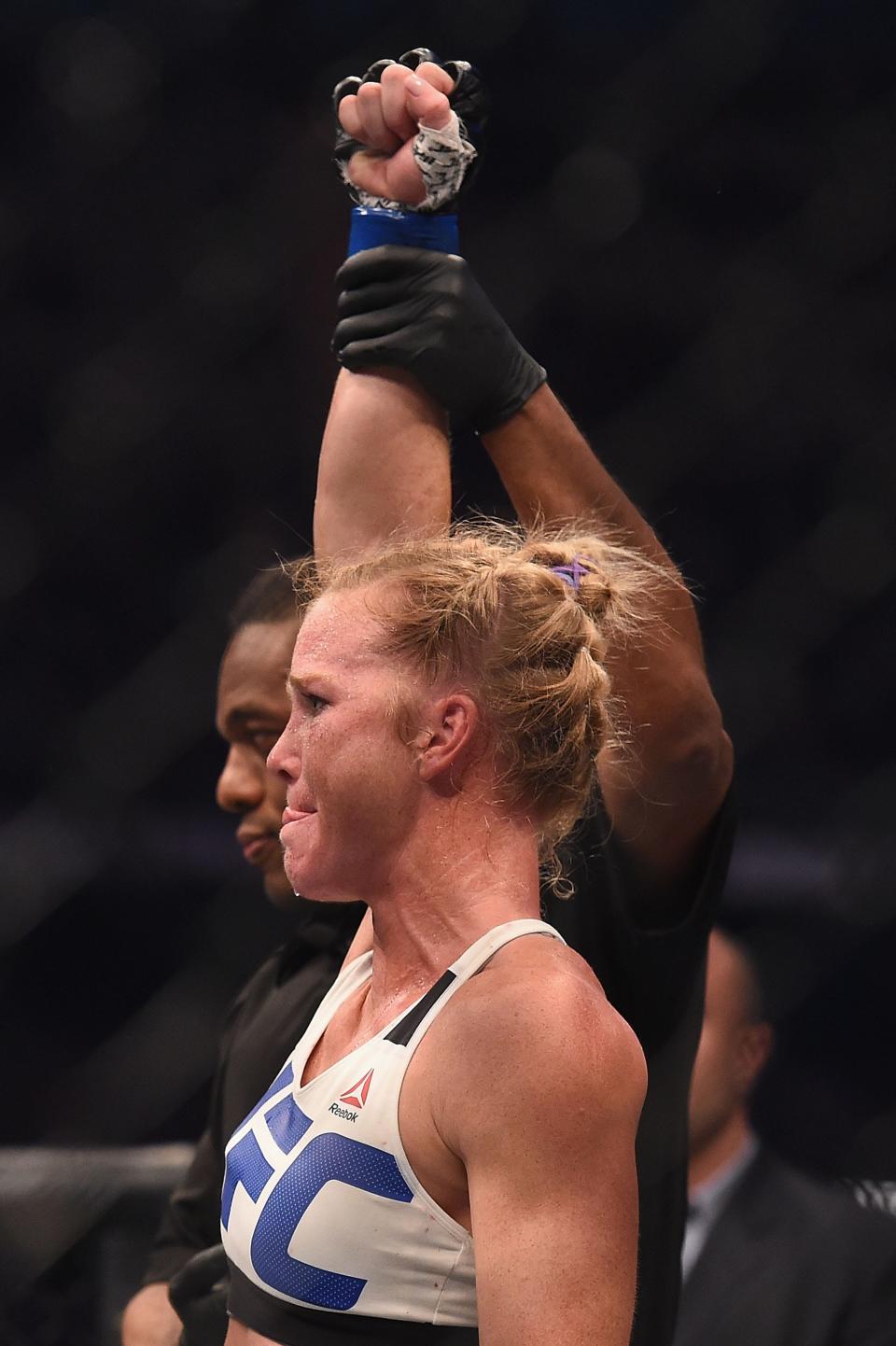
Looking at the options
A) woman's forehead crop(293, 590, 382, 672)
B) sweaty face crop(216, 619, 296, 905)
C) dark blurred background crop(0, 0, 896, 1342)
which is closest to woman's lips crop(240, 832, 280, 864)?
sweaty face crop(216, 619, 296, 905)

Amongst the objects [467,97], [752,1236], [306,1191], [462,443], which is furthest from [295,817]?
[462,443]

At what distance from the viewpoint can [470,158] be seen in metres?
1.43

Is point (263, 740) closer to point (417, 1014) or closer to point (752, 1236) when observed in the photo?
point (417, 1014)

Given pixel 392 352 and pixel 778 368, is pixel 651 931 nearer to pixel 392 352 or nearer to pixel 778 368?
pixel 392 352

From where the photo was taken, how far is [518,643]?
126 centimetres

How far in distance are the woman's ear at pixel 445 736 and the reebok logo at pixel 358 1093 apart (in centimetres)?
22

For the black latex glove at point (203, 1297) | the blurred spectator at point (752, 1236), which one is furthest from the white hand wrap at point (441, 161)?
the blurred spectator at point (752, 1236)

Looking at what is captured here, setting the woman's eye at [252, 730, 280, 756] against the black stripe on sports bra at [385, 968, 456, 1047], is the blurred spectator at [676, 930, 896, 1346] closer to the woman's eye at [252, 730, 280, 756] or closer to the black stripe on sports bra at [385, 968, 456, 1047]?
the woman's eye at [252, 730, 280, 756]

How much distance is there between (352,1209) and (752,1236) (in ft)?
5.29

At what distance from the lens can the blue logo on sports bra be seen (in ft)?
3.75

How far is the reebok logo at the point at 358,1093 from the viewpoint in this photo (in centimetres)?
118

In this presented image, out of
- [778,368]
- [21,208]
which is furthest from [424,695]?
[21,208]

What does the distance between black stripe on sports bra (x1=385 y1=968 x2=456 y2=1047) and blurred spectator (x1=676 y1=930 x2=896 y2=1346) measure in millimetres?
1268

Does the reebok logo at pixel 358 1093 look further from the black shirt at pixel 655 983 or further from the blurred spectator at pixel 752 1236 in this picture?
the blurred spectator at pixel 752 1236
